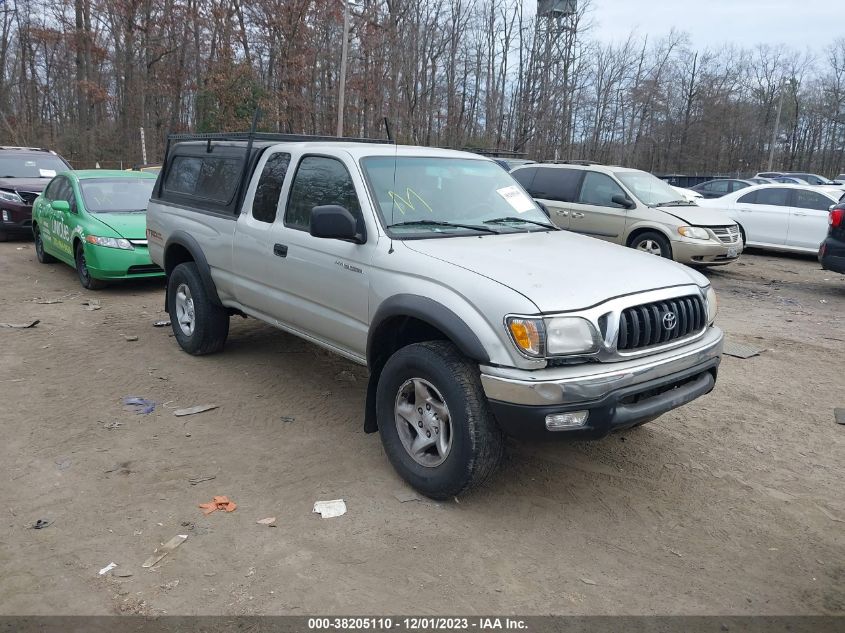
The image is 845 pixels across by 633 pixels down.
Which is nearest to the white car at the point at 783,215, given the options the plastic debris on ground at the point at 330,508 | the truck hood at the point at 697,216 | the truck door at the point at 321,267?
the truck hood at the point at 697,216

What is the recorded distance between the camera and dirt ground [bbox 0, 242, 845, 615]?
310 centimetres

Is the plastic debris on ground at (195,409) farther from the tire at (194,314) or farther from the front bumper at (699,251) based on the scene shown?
the front bumper at (699,251)

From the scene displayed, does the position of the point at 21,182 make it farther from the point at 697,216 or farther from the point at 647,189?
the point at 697,216

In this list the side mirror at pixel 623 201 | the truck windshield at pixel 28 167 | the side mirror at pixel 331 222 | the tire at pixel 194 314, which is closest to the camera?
the side mirror at pixel 331 222

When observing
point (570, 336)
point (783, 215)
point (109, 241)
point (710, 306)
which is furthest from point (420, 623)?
point (783, 215)

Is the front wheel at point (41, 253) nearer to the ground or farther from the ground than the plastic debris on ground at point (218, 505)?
farther from the ground

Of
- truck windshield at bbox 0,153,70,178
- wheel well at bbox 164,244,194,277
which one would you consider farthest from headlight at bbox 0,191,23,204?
wheel well at bbox 164,244,194,277

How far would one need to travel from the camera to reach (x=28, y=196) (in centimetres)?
1317

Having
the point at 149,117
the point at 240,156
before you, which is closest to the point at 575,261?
the point at 240,156

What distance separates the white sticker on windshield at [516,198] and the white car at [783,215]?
10.6 m

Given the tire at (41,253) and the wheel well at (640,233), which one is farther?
the tire at (41,253)

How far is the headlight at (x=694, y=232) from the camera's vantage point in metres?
10.8

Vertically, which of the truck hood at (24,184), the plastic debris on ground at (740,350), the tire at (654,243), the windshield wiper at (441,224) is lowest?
the plastic debris on ground at (740,350)

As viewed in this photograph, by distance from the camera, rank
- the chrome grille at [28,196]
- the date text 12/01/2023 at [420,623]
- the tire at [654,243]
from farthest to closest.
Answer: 1. the chrome grille at [28,196]
2. the tire at [654,243]
3. the date text 12/01/2023 at [420,623]
